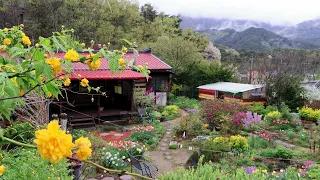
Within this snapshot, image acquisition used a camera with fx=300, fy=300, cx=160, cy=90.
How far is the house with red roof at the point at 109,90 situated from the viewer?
1267 cm

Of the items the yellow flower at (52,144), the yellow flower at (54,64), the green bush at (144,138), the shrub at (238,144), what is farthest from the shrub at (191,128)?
the yellow flower at (52,144)

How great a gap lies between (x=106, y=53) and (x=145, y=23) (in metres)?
29.2

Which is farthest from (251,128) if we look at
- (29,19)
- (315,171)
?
(29,19)

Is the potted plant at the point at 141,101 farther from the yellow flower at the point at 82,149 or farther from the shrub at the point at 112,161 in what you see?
the yellow flower at the point at 82,149

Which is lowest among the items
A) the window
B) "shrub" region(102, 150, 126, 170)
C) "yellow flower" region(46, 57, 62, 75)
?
"shrub" region(102, 150, 126, 170)

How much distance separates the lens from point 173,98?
19094 mm

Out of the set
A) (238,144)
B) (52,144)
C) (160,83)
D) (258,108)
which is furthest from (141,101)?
(52,144)

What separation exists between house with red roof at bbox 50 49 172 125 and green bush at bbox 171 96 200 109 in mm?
1104

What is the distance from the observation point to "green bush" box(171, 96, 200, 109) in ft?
57.5

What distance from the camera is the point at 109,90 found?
1547 centimetres

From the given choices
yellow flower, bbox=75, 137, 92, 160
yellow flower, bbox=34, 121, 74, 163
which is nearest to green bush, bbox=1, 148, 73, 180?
yellow flower, bbox=75, 137, 92, 160

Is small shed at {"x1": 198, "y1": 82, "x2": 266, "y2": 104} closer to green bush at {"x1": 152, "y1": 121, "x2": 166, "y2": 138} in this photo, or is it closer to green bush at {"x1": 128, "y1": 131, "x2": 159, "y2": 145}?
green bush at {"x1": 152, "y1": 121, "x2": 166, "y2": 138}

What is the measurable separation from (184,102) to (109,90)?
5016 millimetres

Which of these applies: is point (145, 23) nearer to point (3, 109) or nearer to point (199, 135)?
point (199, 135)
